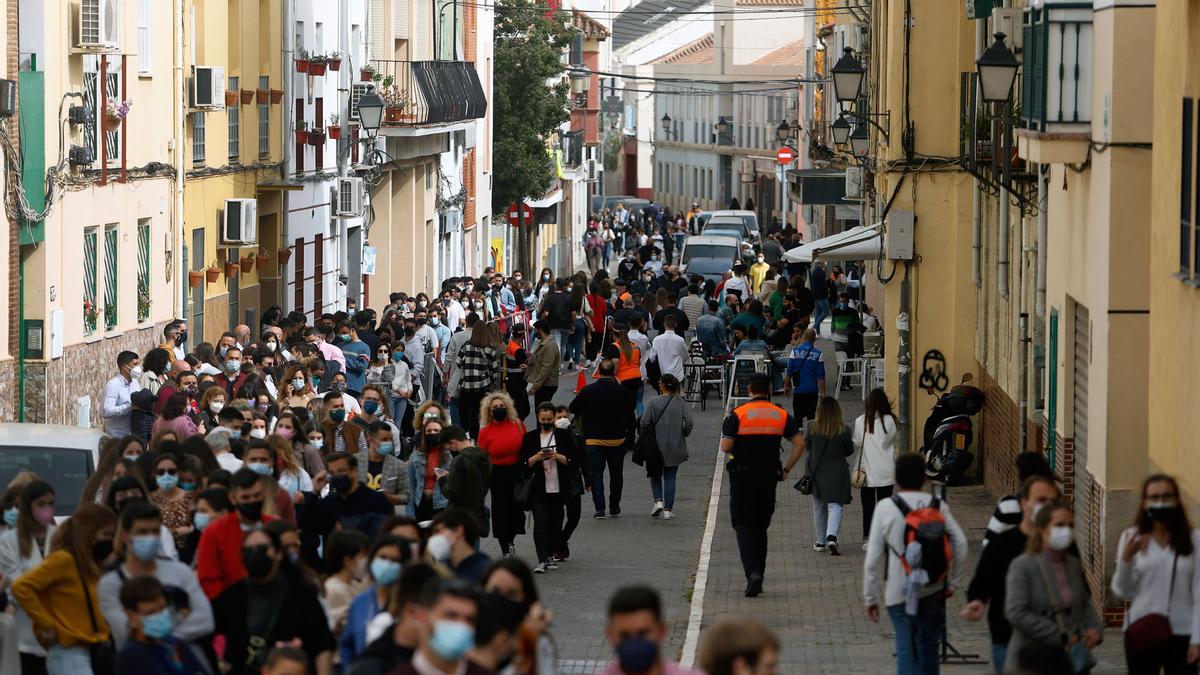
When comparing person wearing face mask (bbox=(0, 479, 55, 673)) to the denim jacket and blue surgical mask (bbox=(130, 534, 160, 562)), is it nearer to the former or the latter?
blue surgical mask (bbox=(130, 534, 160, 562))

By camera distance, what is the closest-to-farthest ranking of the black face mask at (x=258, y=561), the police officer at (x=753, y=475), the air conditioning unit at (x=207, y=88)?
the black face mask at (x=258, y=561) → the police officer at (x=753, y=475) → the air conditioning unit at (x=207, y=88)

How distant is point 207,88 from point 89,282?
15.2 ft

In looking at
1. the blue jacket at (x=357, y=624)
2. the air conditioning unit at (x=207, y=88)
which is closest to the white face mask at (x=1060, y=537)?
the blue jacket at (x=357, y=624)

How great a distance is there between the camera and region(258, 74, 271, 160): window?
107 ft

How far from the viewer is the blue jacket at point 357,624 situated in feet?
29.9

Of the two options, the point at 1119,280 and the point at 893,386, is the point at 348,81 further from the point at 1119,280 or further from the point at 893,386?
the point at 1119,280

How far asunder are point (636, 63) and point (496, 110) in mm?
56684

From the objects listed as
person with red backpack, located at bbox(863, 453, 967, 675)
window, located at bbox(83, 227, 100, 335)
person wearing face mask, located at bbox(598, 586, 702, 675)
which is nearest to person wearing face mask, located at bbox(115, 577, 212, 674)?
person wearing face mask, located at bbox(598, 586, 702, 675)

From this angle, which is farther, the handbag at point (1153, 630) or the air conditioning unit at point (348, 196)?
the air conditioning unit at point (348, 196)

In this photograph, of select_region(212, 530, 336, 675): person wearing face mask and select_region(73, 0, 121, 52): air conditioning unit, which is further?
select_region(73, 0, 121, 52): air conditioning unit

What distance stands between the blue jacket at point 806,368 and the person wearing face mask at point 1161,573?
1465 cm

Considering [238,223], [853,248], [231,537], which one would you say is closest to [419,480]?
[231,537]

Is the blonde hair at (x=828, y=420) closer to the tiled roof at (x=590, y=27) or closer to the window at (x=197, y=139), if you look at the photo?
the window at (x=197, y=139)

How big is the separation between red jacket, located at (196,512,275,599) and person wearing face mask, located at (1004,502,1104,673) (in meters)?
3.62
